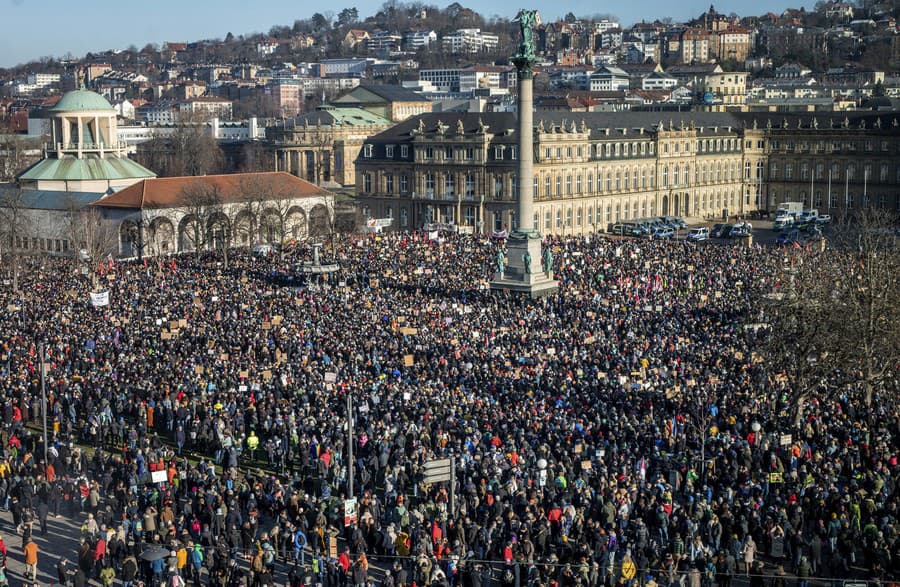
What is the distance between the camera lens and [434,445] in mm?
31469

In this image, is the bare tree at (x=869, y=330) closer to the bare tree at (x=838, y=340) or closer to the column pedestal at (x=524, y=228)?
the bare tree at (x=838, y=340)

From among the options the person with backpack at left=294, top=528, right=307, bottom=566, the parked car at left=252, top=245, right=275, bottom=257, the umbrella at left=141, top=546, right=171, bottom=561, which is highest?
the parked car at left=252, top=245, right=275, bottom=257

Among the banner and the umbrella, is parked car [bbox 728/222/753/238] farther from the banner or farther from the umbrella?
the umbrella

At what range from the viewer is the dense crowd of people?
24891 millimetres

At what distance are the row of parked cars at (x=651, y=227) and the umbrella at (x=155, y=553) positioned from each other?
6045 cm

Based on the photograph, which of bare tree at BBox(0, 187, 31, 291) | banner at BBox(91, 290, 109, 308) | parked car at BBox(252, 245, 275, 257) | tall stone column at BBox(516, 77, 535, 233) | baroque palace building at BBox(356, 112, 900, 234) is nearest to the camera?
banner at BBox(91, 290, 109, 308)

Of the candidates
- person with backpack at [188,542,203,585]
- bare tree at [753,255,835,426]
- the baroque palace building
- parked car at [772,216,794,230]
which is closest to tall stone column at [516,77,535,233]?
bare tree at [753,255,835,426]

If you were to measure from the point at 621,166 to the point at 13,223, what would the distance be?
151 ft

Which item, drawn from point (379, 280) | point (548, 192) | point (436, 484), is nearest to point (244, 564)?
point (436, 484)

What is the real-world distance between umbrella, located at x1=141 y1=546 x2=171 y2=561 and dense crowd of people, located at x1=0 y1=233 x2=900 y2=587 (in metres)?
0.09

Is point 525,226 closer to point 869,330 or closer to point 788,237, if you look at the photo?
point 869,330

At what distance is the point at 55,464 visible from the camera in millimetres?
32469

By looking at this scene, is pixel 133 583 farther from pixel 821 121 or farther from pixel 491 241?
pixel 821 121

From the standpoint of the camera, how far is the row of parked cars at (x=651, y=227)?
3356 inches
